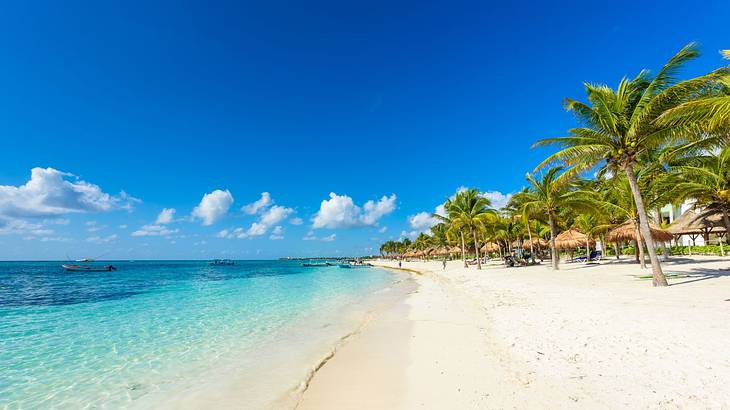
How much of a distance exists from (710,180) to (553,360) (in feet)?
60.5

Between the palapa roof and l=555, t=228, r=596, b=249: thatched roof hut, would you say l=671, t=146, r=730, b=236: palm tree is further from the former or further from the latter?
l=555, t=228, r=596, b=249: thatched roof hut

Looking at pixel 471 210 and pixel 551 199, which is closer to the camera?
pixel 551 199

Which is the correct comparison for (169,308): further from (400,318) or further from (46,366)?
(400,318)

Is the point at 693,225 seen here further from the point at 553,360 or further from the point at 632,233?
the point at 553,360

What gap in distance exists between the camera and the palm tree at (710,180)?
15047 millimetres

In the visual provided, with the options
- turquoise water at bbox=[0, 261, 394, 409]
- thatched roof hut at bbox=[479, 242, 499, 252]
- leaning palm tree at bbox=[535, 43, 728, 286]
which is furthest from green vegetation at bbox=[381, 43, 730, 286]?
thatched roof hut at bbox=[479, 242, 499, 252]

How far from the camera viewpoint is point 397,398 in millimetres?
4586

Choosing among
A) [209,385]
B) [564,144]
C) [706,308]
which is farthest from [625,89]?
[209,385]

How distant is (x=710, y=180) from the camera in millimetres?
16000

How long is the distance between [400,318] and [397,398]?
6484mm

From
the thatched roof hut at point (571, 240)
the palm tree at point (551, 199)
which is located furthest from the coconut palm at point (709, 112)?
the thatched roof hut at point (571, 240)

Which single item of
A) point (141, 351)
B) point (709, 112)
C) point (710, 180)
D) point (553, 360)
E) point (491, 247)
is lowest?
point (141, 351)

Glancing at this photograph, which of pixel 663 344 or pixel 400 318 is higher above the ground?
pixel 663 344

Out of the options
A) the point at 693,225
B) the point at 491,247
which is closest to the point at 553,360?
the point at 693,225
